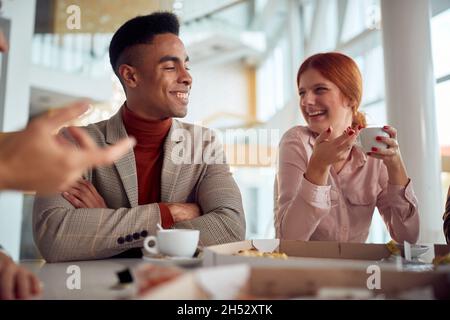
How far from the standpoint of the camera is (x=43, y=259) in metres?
0.77

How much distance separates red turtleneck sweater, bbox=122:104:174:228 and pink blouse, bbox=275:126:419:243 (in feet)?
0.99

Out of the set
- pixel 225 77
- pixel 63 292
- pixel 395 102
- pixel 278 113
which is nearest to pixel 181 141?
pixel 225 77

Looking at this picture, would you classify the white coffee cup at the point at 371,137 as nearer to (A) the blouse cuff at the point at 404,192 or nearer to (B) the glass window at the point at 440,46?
(A) the blouse cuff at the point at 404,192

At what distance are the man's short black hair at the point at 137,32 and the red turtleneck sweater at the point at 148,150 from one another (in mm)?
124

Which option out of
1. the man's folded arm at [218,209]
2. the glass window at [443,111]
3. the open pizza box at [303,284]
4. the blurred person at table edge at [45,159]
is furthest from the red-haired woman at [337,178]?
the blurred person at table edge at [45,159]

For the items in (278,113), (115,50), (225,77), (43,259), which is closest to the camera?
(43,259)

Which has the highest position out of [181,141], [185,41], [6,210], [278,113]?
[185,41]

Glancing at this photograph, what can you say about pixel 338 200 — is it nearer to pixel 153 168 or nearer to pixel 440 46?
pixel 153 168

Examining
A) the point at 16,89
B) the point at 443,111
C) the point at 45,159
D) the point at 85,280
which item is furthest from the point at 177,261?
the point at 443,111

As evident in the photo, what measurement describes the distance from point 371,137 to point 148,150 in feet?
1.60

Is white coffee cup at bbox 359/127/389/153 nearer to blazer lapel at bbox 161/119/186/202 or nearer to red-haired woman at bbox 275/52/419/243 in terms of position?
red-haired woman at bbox 275/52/419/243

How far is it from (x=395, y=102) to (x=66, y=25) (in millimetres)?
889
